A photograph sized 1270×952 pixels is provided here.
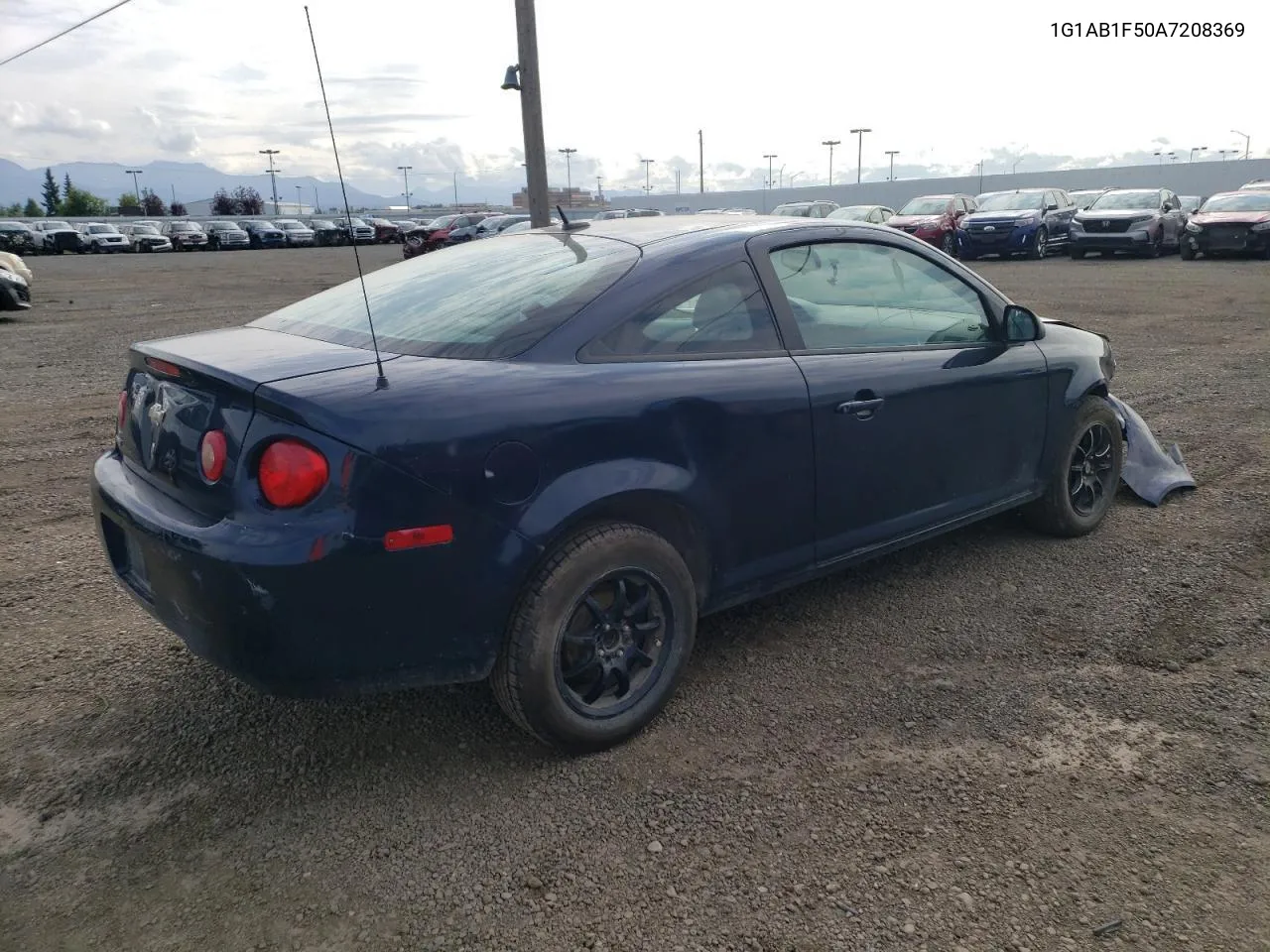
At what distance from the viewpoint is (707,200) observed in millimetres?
82688

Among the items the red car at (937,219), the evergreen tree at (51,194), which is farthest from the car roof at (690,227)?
the evergreen tree at (51,194)

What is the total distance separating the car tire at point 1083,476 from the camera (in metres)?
4.49

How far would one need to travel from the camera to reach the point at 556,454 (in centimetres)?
273

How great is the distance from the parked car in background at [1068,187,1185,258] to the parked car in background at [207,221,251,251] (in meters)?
39.6

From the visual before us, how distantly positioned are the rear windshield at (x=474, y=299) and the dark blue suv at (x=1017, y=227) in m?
22.4

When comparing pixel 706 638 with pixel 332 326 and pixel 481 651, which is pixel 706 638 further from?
pixel 332 326

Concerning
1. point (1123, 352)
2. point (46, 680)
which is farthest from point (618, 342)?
point (1123, 352)

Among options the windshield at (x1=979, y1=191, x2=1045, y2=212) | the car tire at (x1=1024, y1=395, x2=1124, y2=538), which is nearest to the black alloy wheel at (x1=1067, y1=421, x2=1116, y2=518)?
the car tire at (x1=1024, y1=395, x2=1124, y2=538)

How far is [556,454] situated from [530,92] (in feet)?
36.7

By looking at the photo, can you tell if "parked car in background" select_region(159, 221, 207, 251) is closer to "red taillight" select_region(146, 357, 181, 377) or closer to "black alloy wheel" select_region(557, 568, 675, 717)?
"red taillight" select_region(146, 357, 181, 377)

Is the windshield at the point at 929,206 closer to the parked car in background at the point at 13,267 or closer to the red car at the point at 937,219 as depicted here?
the red car at the point at 937,219

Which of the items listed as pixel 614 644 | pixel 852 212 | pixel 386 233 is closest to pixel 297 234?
pixel 386 233

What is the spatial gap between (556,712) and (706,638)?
1058 mm

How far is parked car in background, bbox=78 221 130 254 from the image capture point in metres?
43.8
